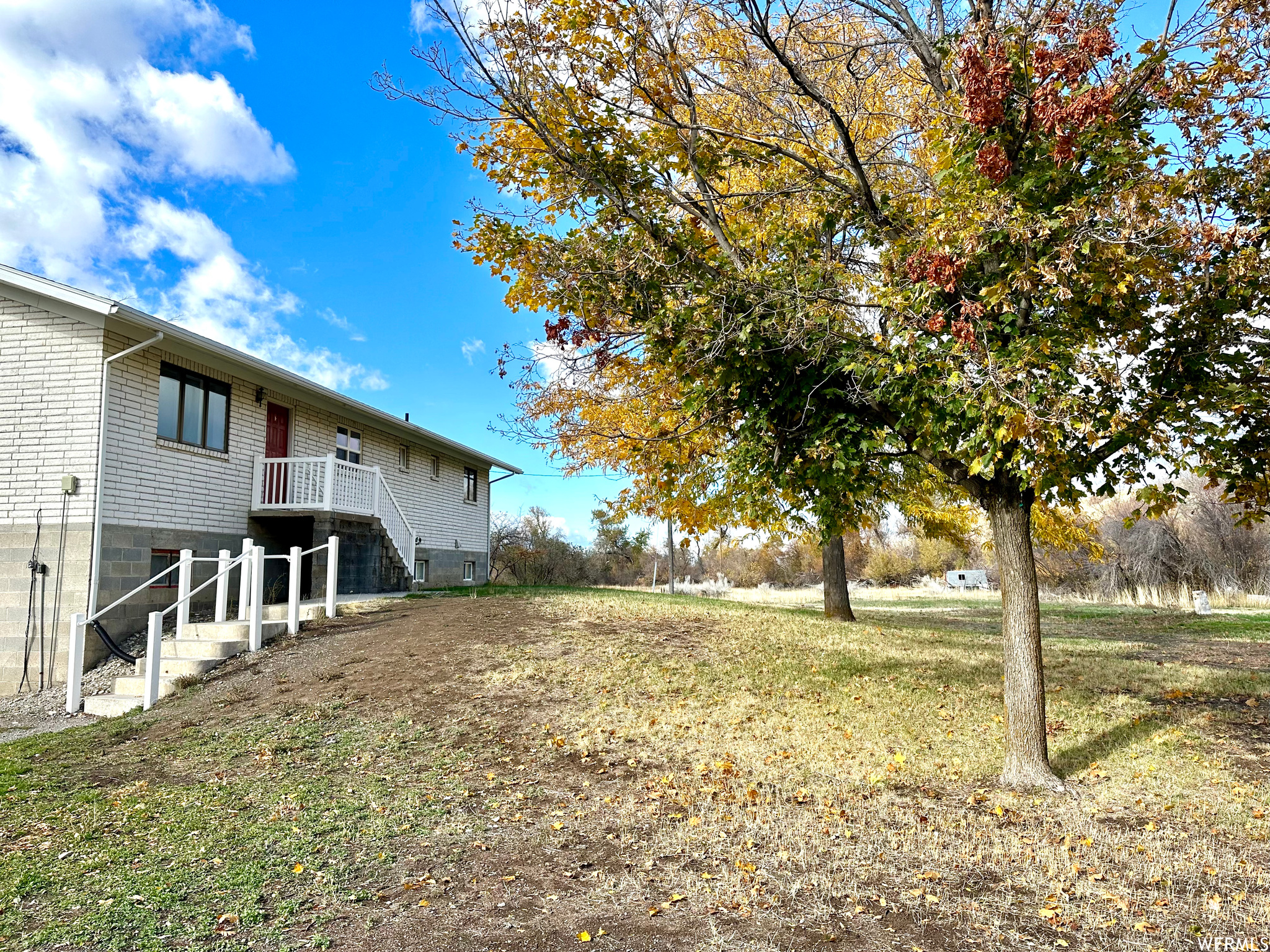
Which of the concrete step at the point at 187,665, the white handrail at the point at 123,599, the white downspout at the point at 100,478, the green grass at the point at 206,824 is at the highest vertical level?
the white downspout at the point at 100,478

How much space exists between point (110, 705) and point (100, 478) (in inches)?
148

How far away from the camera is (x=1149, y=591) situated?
81.3ft

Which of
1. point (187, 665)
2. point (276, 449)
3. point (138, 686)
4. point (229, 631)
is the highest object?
point (276, 449)

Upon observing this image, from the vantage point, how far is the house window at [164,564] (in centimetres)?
1228

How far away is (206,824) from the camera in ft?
17.3

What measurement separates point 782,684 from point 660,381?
3816mm

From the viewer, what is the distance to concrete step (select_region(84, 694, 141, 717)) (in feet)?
29.8

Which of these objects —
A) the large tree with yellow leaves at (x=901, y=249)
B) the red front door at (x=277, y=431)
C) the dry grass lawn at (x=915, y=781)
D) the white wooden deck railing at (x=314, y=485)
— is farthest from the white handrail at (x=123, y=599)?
the large tree with yellow leaves at (x=901, y=249)

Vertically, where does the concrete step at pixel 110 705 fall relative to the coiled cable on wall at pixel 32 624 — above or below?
below

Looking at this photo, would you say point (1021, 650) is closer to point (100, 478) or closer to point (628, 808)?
point (628, 808)

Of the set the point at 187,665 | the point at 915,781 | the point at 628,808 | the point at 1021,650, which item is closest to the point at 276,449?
the point at 187,665

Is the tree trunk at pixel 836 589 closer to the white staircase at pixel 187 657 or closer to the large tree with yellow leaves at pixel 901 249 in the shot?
the large tree with yellow leaves at pixel 901 249

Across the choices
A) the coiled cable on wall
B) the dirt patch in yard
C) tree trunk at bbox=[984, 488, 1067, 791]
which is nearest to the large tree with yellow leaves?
tree trunk at bbox=[984, 488, 1067, 791]

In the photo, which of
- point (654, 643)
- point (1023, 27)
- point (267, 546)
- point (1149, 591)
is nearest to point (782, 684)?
point (654, 643)
